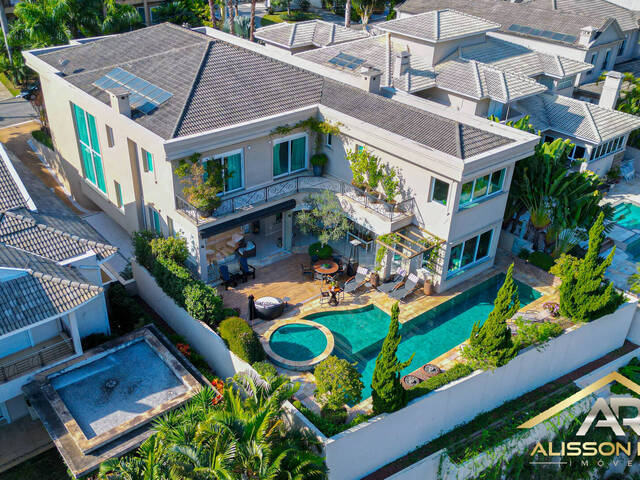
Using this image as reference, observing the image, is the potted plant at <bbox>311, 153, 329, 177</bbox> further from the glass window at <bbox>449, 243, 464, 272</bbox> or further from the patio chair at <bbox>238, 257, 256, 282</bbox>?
the glass window at <bbox>449, 243, 464, 272</bbox>

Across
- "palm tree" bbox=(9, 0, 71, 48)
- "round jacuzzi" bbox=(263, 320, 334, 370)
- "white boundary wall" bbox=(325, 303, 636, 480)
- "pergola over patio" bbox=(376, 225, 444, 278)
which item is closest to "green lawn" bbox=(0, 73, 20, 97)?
"palm tree" bbox=(9, 0, 71, 48)

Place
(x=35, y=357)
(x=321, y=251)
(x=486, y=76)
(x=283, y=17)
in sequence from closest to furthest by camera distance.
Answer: (x=35, y=357) < (x=321, y=251) < (x=486, y=76) < (x=283, y=17)

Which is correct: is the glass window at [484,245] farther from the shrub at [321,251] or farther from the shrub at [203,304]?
the shrub at [203,304]

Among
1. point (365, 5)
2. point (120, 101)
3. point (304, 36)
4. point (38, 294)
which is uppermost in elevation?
point (120, 101)

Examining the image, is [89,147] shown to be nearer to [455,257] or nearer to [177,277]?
[177,277]

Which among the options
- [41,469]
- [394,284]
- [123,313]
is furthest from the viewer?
[394,284]

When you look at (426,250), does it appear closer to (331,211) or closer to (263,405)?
(331,211)

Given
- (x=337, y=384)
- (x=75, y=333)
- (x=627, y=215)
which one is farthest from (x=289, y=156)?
(x=627, y=215)

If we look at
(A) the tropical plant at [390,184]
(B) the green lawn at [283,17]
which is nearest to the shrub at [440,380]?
(A) the tropical plant at [390,184]
